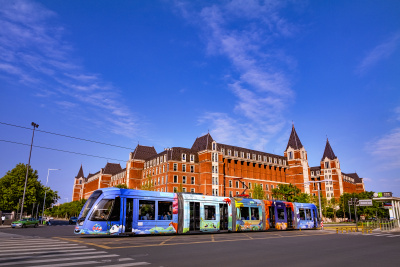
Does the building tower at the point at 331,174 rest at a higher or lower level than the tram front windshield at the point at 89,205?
higher

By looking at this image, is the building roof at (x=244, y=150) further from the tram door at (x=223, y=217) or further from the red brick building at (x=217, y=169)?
the tram door at (x=223, y=217)

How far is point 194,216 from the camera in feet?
75.7

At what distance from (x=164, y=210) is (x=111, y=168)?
10554cm

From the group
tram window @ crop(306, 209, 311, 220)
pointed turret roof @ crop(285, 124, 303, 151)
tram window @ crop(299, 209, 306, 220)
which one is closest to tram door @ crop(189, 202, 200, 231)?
tram window @ crop(299, 209, 306, 220)

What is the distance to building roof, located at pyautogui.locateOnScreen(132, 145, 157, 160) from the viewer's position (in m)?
89.2

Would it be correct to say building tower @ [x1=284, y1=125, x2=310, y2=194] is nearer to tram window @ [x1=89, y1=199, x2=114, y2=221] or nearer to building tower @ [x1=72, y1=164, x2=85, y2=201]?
tram window @ [x1=89, y1=199, x2=114, y2=221]

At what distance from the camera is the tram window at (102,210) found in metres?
18.0

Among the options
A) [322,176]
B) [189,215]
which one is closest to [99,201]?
[189,215]

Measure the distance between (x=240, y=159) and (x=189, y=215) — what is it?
215ft

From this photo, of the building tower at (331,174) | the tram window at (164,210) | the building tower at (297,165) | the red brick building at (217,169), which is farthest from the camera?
the building tower at (331,174)

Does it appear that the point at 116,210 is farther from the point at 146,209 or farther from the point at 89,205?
the point at 146,209

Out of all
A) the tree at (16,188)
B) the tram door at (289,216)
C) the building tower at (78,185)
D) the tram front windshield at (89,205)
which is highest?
the building tower at (78,185)

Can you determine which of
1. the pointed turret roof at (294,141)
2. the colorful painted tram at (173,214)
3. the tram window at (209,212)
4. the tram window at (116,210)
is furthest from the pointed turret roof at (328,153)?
the tram window at (116,210)

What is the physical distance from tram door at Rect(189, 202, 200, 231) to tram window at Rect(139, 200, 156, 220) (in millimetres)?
3524
